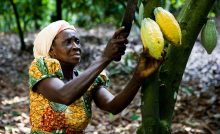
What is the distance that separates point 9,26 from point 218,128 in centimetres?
1028

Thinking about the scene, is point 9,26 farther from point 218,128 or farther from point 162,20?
point 162,20

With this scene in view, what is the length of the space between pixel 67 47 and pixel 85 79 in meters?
0.44

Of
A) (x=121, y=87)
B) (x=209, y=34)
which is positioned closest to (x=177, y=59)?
(x=209, y=34)

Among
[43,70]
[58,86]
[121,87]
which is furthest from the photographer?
[121,87]

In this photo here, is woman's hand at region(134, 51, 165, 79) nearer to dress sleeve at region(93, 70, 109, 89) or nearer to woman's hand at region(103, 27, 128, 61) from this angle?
woman's hand at region(103, 27, 128, 61)

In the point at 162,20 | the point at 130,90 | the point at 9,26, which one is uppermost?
the point at 162,20

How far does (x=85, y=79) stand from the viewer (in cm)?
169

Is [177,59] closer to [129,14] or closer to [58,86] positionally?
[129,14]

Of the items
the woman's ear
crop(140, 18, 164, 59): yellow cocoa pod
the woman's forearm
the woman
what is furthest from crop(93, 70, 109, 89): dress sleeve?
crop(140, 18, 164, 59): yellow cocoa pod

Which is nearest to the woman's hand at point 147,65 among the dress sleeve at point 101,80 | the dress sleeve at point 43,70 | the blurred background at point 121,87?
the blurred background at point 121,87

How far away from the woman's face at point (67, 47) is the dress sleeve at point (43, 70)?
0.25 feet

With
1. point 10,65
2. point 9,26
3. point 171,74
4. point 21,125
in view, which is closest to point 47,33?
point 171,74

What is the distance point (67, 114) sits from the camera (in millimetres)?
2127

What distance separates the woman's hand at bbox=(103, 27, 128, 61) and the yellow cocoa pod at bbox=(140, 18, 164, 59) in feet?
0.38
